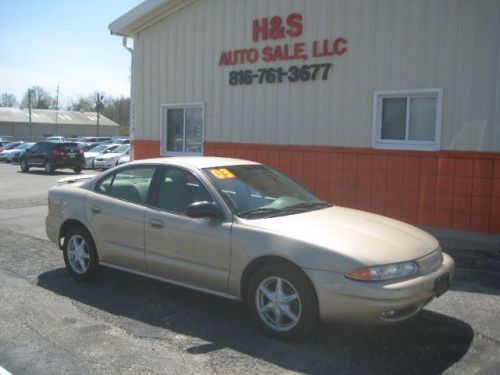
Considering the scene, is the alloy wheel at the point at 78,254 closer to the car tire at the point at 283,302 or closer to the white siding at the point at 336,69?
the car tire at the point at 283,302

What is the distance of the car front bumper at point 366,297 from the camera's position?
3.96 m

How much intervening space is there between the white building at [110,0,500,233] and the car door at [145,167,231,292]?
463 cm

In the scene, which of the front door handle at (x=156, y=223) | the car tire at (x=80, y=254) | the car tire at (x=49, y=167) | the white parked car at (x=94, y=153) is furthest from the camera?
the white parked car at (x=94, y=153)

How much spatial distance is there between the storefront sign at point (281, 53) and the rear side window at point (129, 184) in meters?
4.84

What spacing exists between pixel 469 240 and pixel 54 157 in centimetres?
2121

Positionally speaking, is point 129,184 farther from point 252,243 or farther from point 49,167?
point 49,167

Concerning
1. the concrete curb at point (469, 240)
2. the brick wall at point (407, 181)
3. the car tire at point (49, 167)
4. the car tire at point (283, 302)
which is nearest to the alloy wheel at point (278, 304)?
the car tire at point (283, 302)

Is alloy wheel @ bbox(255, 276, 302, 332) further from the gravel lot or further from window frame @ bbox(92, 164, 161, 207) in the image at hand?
window frame @ bbox(92, 164, 161, 207)

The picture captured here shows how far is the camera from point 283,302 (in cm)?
436

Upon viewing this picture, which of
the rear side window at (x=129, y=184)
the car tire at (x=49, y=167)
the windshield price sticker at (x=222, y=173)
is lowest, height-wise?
the car tire at (x=49, y=167)

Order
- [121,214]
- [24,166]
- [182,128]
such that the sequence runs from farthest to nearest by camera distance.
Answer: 1. [24,166]
2. [182,128]
3. [121,214]

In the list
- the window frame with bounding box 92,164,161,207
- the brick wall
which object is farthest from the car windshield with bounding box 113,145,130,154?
the window frame with bounding box 92,164,161,207

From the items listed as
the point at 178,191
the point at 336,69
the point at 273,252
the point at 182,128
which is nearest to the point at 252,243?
the point at 273,252

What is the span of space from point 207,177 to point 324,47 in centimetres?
522
